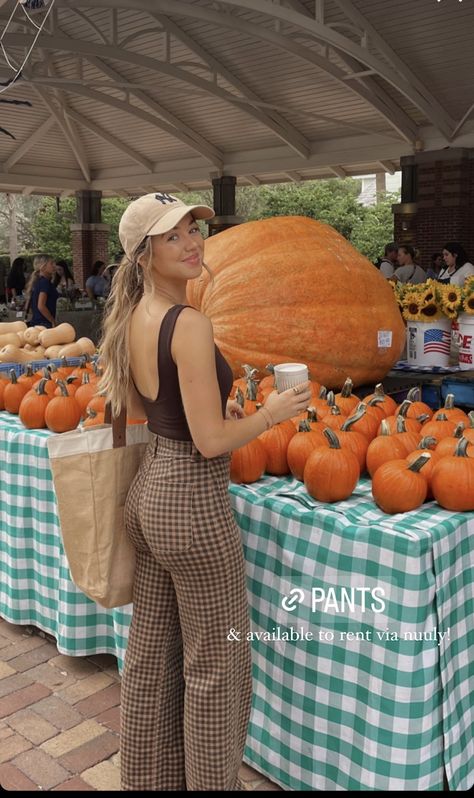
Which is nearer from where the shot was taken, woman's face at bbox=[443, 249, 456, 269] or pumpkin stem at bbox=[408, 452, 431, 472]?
pumpkin stem at bbox=[408, 452, 431, 472]

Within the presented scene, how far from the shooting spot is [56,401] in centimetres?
309

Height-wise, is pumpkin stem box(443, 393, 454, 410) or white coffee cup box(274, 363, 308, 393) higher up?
white coffee cup box(274, 363, 308, 393)

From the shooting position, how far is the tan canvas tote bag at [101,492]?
2.07m

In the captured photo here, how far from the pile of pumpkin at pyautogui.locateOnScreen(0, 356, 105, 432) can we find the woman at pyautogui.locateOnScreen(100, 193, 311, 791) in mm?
985

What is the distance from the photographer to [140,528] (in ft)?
6.46

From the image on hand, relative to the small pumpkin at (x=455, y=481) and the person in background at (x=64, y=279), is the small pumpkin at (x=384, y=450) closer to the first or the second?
the small pumpkin at (x=455, y=481)

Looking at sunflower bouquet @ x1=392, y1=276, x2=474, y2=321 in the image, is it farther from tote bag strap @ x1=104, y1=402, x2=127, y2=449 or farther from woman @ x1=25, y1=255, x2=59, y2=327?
woman @ x1=25, y1=255, x2=59, y2=327

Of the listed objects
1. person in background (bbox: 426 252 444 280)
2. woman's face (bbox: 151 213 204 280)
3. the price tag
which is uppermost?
person in background (bbox: 426 252 444 280)

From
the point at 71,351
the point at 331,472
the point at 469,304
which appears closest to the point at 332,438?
the point at 331,472

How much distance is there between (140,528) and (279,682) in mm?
668

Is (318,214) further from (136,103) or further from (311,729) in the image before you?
(311,729)

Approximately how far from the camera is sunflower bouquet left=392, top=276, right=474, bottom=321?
12.0 ft

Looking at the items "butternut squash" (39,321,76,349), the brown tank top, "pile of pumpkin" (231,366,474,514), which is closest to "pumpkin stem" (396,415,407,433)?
"pile of pumpkin" (231,366,474,514)

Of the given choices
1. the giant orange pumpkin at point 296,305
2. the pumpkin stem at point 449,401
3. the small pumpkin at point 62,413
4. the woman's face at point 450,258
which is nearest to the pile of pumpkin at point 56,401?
the small pumpkin at point 62,413
